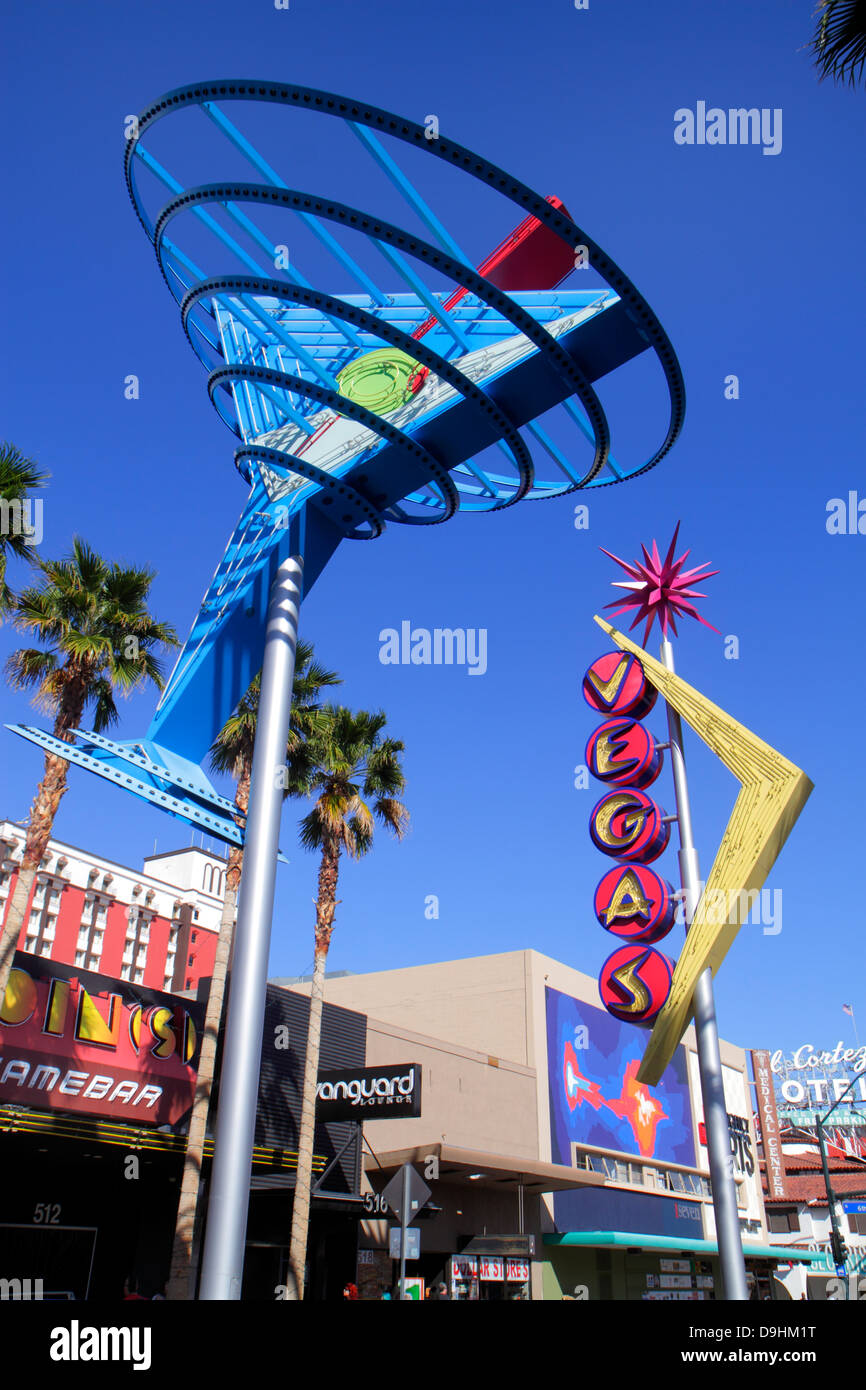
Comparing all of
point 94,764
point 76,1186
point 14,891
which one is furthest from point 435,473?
point 76,1186

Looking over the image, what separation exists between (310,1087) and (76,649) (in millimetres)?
8960

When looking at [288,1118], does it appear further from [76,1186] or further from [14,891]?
[14,891]

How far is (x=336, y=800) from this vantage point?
68.7 feet

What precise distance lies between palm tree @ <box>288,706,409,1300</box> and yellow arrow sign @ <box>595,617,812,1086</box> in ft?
23.1

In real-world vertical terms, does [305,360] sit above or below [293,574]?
above

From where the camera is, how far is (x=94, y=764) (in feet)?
32.4

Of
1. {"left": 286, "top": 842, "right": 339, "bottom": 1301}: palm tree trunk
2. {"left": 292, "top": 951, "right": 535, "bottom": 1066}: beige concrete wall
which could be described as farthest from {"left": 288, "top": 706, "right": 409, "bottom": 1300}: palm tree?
{"left": 292, "top": 951, "right": 535, "bottom": 1066}: beige concrete wall

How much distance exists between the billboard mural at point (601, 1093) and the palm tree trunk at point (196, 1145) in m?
15.2

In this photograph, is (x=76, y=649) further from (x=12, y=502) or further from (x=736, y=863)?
(x=736, y=863)

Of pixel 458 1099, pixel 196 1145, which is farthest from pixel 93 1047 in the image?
pixel 458 1099

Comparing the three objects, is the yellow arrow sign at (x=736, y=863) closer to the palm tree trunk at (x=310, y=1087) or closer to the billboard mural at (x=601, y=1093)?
the palm tree trunk at (x=310, y=1087)

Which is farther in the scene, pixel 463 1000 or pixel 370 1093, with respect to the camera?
pixel 463 1000

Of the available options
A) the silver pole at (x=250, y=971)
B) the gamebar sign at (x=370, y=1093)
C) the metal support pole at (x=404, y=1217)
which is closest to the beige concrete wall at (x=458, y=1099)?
the gamebar sign at (x=370, y=1093)
